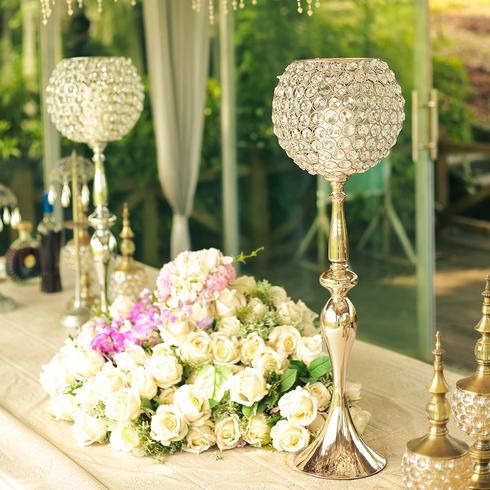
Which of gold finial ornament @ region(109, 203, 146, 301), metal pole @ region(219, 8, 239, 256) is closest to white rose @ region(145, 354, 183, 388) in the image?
gold finial ornament @ region(109, 203, 146, 301)

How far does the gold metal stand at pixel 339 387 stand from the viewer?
1692 millimetres

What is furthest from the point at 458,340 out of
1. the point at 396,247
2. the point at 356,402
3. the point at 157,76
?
the point at 356,402

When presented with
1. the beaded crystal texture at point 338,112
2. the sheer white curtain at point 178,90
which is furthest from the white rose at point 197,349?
the sheer white curtain at point 178,90

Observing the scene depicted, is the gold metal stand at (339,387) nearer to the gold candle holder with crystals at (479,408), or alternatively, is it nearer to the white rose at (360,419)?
the white rose at (360,419)

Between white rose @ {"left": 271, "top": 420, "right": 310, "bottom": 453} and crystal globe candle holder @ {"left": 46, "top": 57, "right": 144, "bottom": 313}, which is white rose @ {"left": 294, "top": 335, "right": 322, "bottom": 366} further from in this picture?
crystal globe candle holder @ {"left": 46, "top": 57, "right": 144, "bottom": 313}

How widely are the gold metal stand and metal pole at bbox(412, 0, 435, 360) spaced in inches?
99.2

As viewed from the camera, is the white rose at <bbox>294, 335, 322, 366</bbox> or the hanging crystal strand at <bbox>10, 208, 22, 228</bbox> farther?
the hanging crystal strand at <bbox>10, 208, 22, 228</bbox>

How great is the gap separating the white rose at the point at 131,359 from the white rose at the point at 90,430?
105mm

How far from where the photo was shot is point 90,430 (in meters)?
1.84

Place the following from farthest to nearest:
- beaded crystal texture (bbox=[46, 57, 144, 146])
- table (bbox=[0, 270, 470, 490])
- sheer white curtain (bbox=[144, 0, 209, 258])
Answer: sheer white curtain (bbox=[144, 0, 209, 258])
beaded crystal texture (bbox=[46, 57, 144, 146])
table (bbox=[0, 270, 470, 490])

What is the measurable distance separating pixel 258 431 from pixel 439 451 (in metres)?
0.41

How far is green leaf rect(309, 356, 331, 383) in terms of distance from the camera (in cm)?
182

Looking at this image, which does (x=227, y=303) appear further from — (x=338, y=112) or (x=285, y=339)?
(x=338, y=112)

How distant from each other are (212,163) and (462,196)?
3.65 metres
